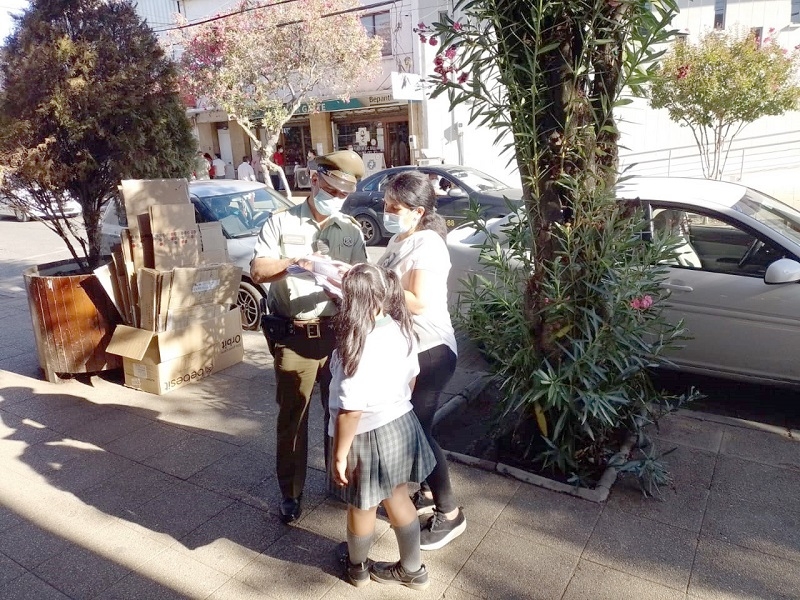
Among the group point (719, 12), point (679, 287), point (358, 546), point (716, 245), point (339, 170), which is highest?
point (719, 12)

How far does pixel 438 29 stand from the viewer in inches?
127

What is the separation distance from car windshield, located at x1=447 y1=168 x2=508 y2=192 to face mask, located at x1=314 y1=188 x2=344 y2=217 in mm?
7818

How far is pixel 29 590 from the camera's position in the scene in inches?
110

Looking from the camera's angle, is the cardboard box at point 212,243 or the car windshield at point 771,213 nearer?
the car windshield at point 771,213

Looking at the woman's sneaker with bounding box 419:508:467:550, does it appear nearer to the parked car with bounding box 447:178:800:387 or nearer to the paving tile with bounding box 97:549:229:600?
the paving tile with bounding box 97:549:229:600

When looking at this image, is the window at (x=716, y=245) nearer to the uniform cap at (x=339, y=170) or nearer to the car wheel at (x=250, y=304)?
the uniform cap at (x=339, y=170)

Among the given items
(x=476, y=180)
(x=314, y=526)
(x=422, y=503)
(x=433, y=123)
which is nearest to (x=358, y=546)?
(x=314, y=526)

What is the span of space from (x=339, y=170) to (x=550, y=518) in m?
2.07

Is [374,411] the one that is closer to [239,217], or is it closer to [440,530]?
[440,530]

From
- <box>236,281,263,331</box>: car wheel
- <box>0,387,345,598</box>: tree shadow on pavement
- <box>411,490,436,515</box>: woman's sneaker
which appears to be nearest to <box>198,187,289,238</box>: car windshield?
<box>236,281,263,331</box>: car wheel

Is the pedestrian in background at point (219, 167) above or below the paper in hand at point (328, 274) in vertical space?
above

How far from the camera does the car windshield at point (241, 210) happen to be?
7.03m

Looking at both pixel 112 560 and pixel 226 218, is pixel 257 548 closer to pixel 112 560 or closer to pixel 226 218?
pixel 112 560

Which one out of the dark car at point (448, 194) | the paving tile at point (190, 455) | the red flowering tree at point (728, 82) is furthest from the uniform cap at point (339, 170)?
the red flowering tree at point (728, 82)
